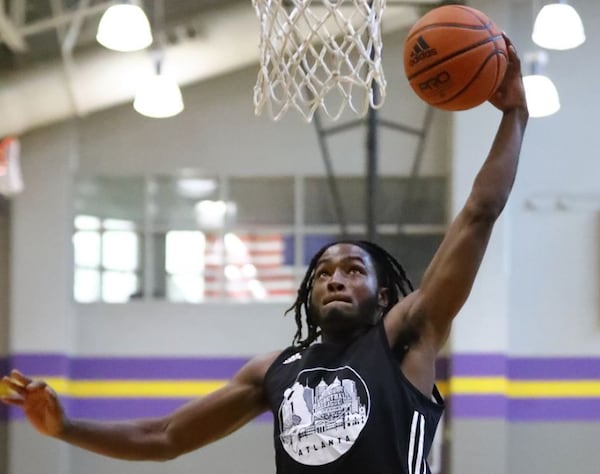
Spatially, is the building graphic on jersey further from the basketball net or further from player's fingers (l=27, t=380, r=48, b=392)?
the basketball net

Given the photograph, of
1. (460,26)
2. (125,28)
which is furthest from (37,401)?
(125,28)

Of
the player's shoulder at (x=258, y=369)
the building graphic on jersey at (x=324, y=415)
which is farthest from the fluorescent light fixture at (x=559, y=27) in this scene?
the building graphic on jersey at (x=324, y=415)

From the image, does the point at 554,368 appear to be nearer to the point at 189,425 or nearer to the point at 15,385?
the point at 189,425

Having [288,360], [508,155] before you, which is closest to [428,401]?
[288,360]

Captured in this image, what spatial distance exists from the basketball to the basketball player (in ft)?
0.17

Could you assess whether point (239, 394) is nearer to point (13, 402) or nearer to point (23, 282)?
point (13, 402)

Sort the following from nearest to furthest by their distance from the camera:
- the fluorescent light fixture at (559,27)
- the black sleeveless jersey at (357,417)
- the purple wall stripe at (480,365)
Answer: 1. the black sleeveless jersey at (357,417)
2. the fluorescent light fixture at (559,27)
3. the purple wall stripe at (480,365)

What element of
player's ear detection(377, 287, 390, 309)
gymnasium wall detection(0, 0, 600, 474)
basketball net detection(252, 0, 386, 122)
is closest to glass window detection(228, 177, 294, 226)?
gymnasium wall detection(0, 0, 600, 474)

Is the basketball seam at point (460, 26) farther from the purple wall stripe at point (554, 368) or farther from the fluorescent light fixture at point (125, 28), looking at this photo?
the purple wall stripe at point (554, 368)

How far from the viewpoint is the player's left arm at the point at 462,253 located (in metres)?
2.44

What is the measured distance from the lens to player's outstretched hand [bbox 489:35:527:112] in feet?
8.50

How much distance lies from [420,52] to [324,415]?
3.37 feet

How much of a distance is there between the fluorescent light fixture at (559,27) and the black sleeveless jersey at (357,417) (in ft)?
15.4

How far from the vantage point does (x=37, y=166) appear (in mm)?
9320
